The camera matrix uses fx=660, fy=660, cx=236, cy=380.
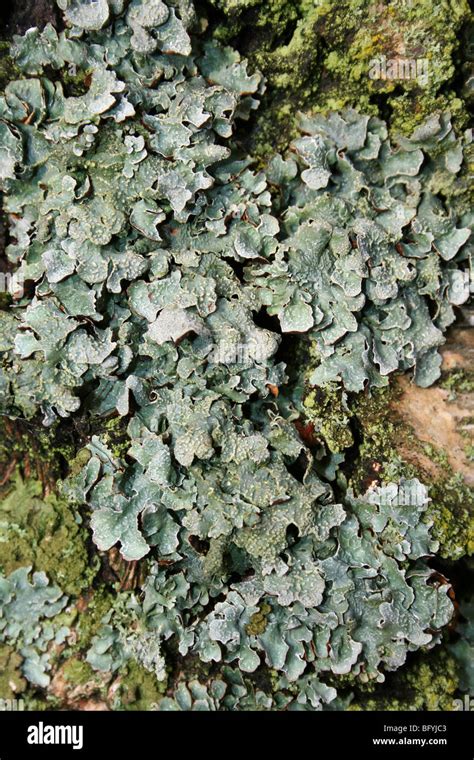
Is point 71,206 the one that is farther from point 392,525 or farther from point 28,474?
point 392,525

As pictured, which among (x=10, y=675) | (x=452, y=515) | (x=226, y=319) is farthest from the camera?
(x=10, y=675)

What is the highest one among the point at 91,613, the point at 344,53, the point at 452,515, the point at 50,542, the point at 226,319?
the point at 344,53

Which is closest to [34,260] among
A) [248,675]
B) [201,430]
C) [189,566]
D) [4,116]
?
[4,116]

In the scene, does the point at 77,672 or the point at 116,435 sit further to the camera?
the point at 77,672

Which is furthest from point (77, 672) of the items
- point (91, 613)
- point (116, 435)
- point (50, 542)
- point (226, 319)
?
point (226, 319)

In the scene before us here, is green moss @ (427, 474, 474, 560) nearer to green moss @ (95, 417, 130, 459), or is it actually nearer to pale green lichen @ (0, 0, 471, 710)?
pale green lichen @ (0, 0, 471, 710)

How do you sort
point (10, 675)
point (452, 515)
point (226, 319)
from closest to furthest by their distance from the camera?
point (226, 319) → point (452, 515) → point (10, 675)

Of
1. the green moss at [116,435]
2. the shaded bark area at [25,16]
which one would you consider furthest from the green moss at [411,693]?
the shaded bark area at [25,16]

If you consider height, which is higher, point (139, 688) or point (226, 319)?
point (226, 319)

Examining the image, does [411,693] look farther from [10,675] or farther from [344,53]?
[344,53]
